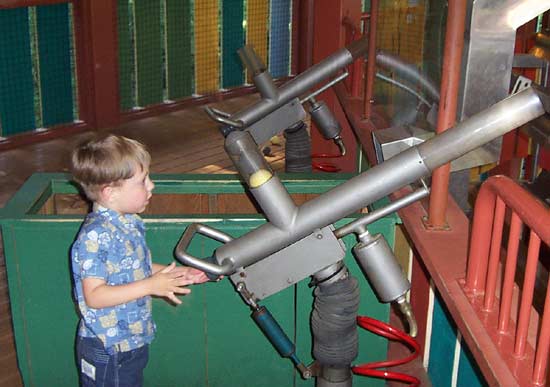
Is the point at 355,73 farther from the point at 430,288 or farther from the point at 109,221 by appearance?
the point at 109,221

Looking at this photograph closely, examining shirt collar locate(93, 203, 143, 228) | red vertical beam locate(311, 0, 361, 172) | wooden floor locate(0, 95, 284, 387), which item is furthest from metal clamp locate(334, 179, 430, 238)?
wooden floor locate(0, 95, 284, 387)

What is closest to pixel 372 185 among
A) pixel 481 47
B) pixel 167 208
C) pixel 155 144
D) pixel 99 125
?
pixel 481 47

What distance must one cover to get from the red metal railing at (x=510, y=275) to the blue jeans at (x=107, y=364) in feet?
2.96

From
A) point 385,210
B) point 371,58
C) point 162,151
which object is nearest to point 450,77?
point 385,210

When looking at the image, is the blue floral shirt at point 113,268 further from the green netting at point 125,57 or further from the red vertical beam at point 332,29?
the green netting at point 125,57

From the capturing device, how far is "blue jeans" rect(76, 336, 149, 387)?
2.19 m

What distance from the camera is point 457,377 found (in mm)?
2490

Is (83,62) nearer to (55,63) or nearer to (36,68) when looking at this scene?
(55,63)

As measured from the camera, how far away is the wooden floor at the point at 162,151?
6.02 metres

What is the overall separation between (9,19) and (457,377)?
4.97 m

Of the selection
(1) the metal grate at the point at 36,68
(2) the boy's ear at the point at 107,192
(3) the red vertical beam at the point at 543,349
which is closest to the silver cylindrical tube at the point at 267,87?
(2) the boy's ear at the point at 107,192

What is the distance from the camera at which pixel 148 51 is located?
740 cm

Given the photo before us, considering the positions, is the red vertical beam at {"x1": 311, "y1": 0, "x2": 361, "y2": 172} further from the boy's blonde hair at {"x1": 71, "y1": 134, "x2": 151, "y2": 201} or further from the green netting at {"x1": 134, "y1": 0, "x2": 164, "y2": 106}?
the green netting at {"x1": 134, "y1": 0, "x2": 164, "y2": 106}

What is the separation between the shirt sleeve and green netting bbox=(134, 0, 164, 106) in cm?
544
